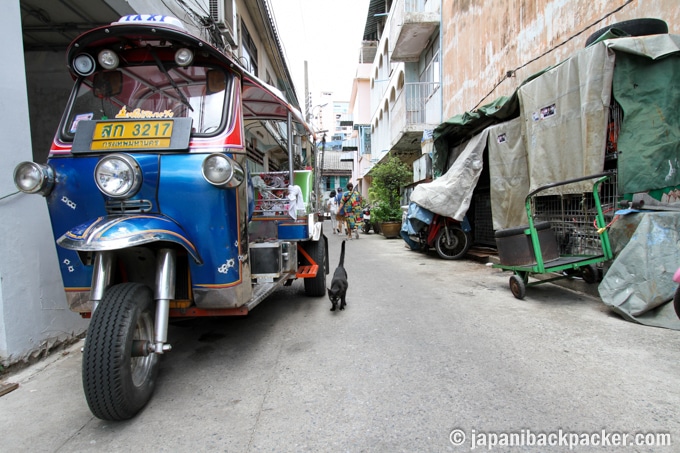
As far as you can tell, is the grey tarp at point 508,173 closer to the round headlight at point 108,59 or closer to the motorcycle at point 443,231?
the motorcycle at point 443,231

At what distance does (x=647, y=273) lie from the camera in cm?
356

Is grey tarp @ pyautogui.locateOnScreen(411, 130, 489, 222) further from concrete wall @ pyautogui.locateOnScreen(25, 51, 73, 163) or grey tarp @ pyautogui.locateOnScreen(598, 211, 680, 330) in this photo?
concrete wall @ pyautogui.locateOnScreen(25, 51, 73, 163)

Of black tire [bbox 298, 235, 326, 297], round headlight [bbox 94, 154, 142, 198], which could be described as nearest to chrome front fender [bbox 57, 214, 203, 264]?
round headlight [bbox 94, 154, 142, 198]

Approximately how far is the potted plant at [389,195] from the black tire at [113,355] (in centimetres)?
1187

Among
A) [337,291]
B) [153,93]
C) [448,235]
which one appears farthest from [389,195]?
[153,93]

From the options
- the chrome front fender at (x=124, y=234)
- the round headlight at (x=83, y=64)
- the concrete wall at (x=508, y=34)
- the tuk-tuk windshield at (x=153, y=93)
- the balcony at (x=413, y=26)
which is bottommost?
the chrome front fender at (x=124, y=234)

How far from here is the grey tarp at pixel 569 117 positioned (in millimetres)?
4363

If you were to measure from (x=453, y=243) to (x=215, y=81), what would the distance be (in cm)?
651

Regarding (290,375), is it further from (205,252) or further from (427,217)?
(427,217)

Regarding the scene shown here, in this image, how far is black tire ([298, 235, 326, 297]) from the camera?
187 inches

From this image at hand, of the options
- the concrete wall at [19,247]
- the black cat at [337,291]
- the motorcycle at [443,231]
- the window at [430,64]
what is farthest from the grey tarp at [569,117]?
the window at [430,64]

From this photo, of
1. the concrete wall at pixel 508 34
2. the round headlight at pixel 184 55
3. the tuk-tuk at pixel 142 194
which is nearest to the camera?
the tuk-tuk at pixel 142 194

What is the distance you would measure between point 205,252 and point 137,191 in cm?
60

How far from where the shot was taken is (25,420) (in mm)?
2197
